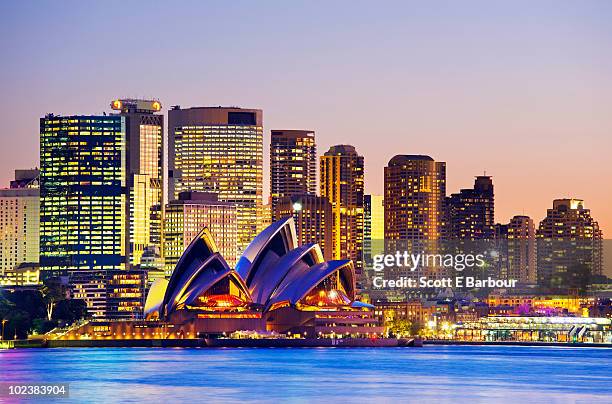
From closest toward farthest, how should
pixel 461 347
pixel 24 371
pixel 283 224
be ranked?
pixel 24 371, pixel 283 224, pixel 461 347

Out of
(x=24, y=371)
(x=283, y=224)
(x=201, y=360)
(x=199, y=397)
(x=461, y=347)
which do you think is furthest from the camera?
(x=461, y=347)

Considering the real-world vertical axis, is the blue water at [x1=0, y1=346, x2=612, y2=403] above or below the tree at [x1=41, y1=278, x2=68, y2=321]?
below

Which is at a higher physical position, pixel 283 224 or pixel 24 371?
pixel 283 224

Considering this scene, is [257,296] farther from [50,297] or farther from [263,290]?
[50,297]

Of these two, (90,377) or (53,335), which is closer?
(90,377)

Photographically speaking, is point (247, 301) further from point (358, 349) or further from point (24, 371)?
point (24, 371)

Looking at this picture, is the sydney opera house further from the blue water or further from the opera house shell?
the blue water

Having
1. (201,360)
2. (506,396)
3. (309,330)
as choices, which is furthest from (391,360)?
(506,396)

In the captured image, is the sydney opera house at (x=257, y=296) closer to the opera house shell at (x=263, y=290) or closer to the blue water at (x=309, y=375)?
the opera house shell at (x=263, y=290)

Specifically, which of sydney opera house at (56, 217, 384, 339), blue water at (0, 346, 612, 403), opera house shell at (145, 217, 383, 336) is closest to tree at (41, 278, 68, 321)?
sydney opera house at (56, 217, 384, 339)
